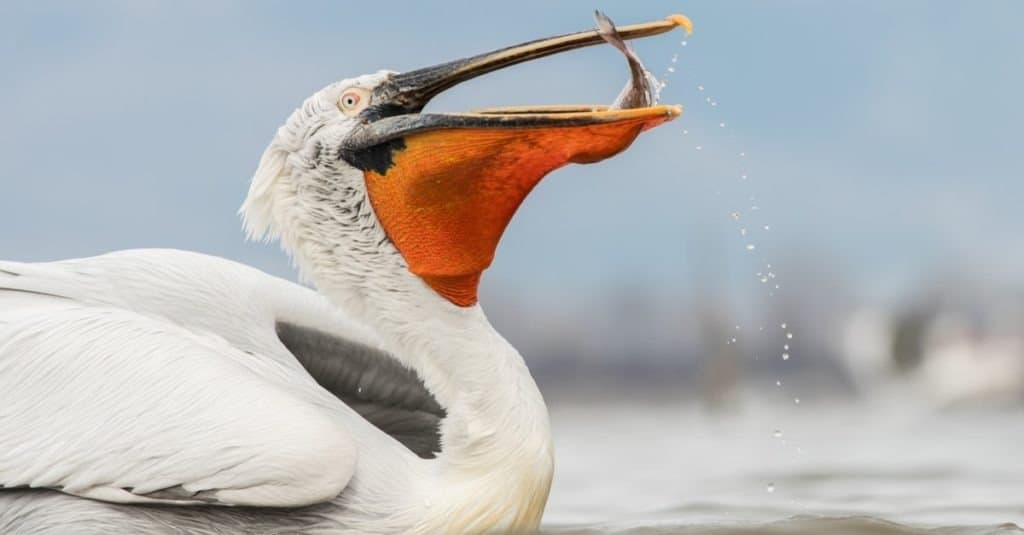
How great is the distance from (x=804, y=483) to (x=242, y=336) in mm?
4325

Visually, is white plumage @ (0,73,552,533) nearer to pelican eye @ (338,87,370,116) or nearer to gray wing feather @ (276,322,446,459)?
pelican eye @ (338,87,370,116)

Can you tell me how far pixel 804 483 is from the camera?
8.67m

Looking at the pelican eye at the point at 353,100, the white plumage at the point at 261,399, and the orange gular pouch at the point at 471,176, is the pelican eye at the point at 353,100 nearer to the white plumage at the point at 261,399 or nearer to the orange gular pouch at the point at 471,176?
the white plumage at the point at 261,399

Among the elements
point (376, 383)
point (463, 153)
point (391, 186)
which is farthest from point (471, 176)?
point (376, 383)

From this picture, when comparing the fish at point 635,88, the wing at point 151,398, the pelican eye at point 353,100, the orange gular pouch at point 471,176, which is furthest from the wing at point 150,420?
the fish at point 635,88

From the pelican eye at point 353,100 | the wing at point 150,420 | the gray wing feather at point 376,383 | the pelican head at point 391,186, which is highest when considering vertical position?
the pelican eye at point 353,100

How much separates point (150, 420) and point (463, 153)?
112 centimetres

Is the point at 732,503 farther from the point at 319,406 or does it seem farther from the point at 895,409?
the point at 895,409

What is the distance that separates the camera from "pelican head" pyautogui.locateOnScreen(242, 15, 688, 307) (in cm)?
464

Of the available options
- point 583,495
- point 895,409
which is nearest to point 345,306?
point 583,495

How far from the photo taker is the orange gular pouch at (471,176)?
443cm

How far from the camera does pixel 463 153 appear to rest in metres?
4.56

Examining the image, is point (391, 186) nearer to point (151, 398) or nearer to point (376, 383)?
point (151, 398)

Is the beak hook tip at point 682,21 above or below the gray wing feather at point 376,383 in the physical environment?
above
